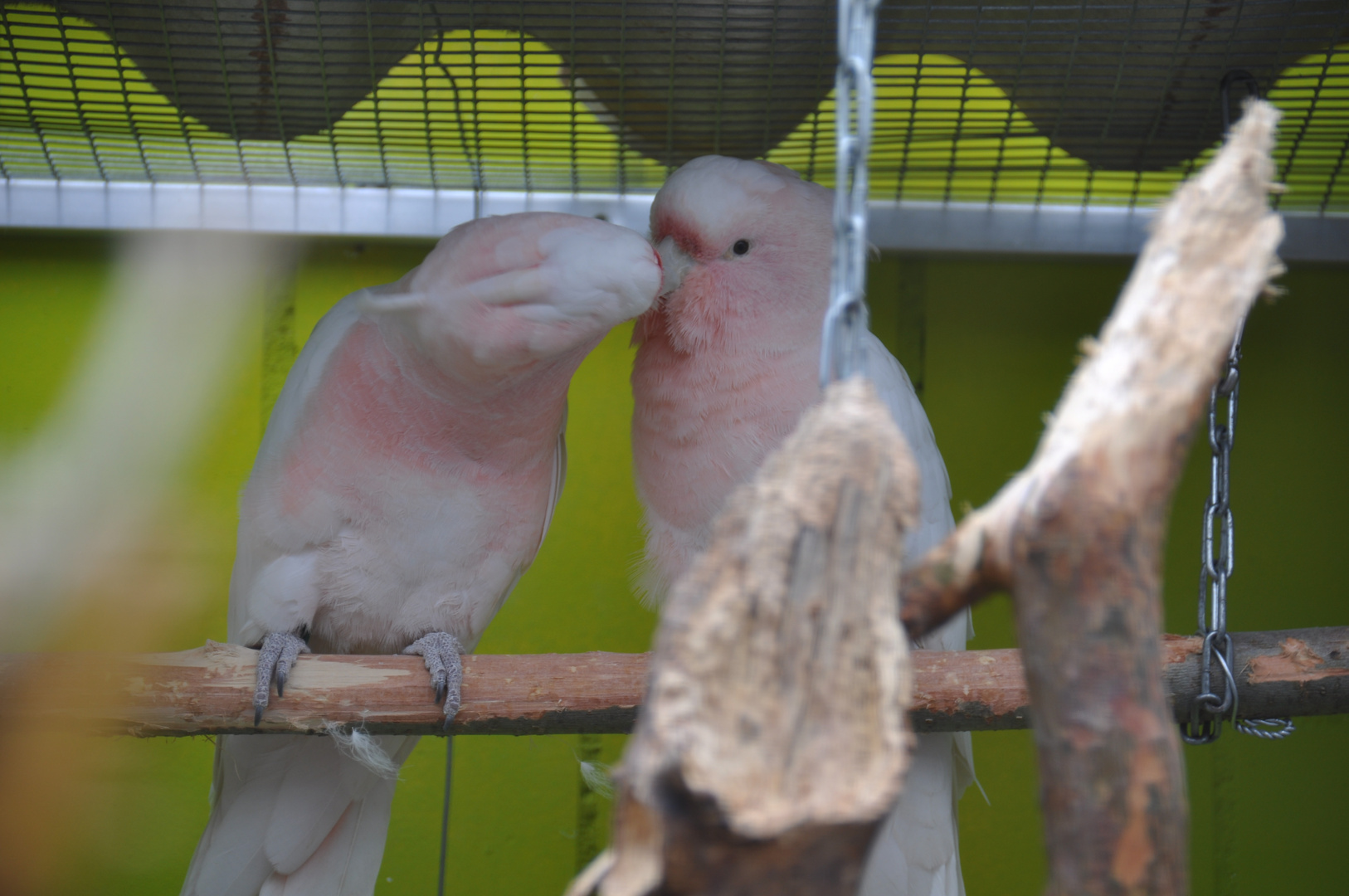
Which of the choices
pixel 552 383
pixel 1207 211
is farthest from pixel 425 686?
pixel 1207 211

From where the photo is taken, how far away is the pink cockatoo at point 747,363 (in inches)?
58.3

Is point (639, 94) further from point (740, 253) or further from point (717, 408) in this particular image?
point (717, 408)

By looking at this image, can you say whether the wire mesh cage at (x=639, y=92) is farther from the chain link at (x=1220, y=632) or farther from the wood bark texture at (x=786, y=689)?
the wood bark texture at (x=786, y=689)

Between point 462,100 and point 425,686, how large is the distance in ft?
3.23

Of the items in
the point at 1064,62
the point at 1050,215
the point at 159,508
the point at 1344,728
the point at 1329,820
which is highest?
the point at 1064,62

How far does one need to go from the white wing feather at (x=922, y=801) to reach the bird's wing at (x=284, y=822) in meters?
0.83

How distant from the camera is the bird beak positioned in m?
1.50

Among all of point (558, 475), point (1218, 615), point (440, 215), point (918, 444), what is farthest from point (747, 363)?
point (440, 215)

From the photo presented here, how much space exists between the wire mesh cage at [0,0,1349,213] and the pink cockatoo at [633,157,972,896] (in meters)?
0.26

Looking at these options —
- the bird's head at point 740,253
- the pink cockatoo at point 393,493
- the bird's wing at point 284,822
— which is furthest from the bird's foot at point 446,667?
the bird's head at point 740,253

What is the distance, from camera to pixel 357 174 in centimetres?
197

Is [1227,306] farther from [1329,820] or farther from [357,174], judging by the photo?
[1329,820]

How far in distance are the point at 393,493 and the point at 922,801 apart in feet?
3.05

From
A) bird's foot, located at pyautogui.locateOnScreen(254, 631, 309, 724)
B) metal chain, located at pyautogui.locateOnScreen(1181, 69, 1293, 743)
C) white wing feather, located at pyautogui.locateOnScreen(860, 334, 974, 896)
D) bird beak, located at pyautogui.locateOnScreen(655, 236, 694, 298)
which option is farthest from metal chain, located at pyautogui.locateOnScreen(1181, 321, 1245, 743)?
bird's foot, located at pyautogui.locateOnScreen(254, 631, 309, 724)
